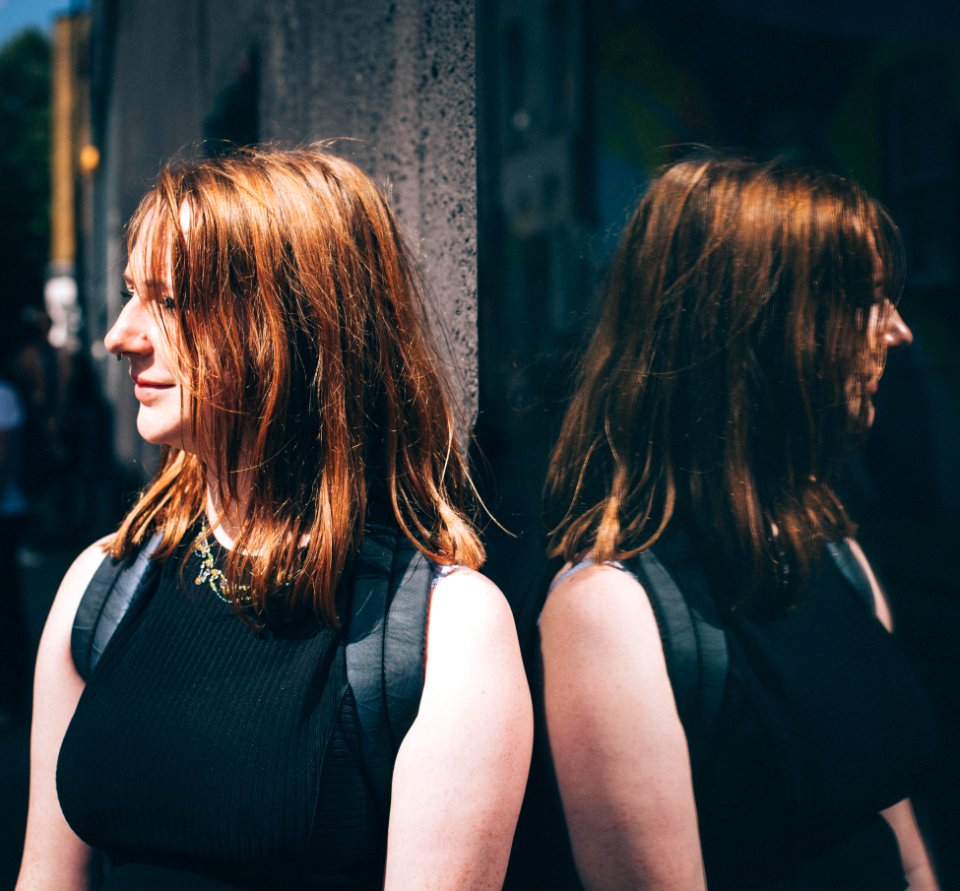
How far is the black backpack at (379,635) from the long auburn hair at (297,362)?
0.03 m

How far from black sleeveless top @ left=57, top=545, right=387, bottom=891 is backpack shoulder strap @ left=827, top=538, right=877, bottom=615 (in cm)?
84

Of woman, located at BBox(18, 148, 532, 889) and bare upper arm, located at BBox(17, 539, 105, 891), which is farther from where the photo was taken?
bare upper arm, located at BBox(17, 539, 105, 891)

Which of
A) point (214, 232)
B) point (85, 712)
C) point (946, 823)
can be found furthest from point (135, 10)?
point (946, 823)

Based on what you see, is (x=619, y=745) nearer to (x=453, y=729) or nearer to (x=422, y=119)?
(x=453, y=729)

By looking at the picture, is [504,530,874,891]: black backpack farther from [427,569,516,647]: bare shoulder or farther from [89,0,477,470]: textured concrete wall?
[89,0,477,470]: textured concrete wall

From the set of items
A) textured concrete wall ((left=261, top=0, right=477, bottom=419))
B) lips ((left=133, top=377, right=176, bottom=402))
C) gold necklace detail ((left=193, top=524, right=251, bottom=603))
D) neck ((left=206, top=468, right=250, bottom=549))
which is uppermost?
textured concrete wall ((left=261, top=0, right=477, bottom=419))

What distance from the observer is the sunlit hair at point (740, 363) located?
1554 mm

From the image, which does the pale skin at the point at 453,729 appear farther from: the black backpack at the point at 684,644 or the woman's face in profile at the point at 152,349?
the black backpack at the point at 684,644

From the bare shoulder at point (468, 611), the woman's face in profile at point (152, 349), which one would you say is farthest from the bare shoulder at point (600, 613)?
the woman's face in profile at point (152, 349)

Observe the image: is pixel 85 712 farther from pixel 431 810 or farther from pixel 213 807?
pixel 431 810

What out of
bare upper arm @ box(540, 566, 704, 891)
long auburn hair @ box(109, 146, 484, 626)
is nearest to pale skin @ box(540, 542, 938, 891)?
bare upper arm @ box(540, 566, 704, 891)

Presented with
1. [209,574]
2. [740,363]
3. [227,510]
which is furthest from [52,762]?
[740,363]

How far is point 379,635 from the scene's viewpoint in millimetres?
1501

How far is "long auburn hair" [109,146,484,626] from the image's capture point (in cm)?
156
